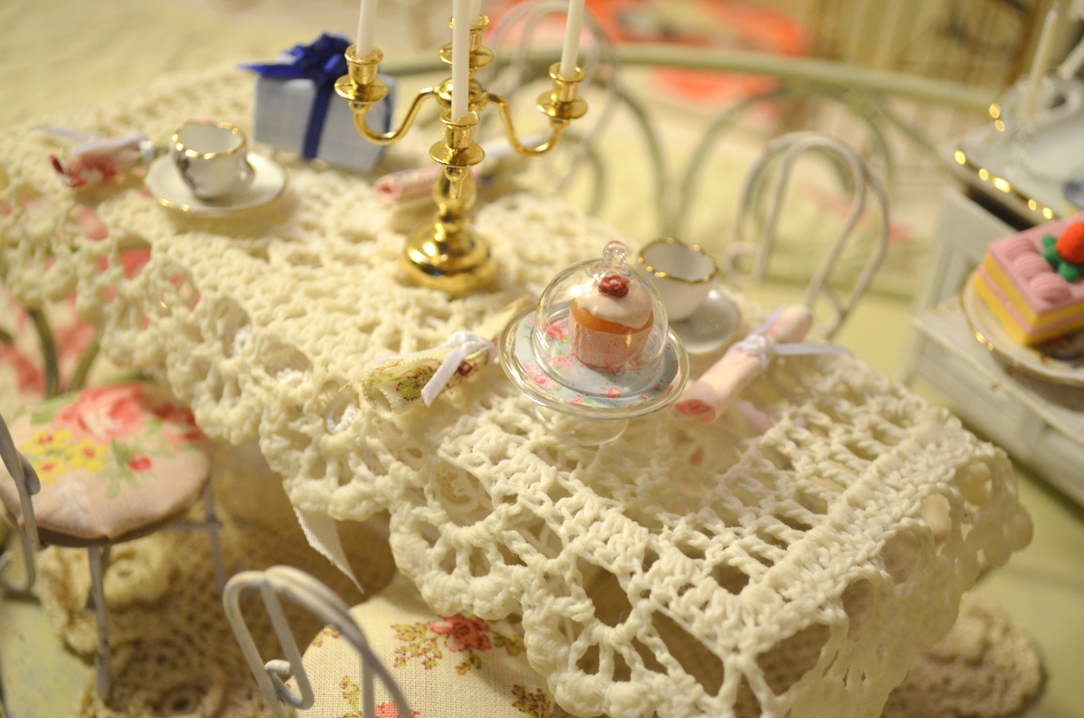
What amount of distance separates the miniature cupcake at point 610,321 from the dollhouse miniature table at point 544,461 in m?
0.13

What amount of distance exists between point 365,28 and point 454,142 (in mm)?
168

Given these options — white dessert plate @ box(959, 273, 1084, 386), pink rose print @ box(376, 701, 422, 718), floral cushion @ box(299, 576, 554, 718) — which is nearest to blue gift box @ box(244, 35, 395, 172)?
floral cushion @ box(299, 576, 554, 718)

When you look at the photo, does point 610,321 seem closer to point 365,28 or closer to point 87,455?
point 365,28

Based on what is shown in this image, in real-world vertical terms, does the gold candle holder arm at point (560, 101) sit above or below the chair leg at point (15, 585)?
above

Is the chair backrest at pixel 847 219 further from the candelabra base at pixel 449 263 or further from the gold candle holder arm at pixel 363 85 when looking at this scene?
the gold candle holder arm at pixel 363 85

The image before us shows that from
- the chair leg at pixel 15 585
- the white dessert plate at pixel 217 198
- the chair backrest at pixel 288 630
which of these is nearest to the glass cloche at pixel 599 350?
the chair backrest at pixel 288 630

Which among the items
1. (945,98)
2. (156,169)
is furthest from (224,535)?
(945,98)

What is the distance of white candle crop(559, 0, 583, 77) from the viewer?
3.53ft

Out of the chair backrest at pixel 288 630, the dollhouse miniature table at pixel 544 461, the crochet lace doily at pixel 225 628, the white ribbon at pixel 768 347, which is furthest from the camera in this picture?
the crochet lace doily at pixel 225 628

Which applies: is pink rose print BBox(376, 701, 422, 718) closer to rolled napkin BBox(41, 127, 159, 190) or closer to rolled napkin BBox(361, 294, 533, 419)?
rolled napkin BBox(361, 294, 533, 419)

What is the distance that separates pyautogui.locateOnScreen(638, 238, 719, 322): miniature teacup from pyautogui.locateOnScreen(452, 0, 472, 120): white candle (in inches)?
13.0

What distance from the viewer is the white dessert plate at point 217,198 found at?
1.33m

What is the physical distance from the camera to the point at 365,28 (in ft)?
3.45

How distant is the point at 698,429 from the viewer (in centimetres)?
117
